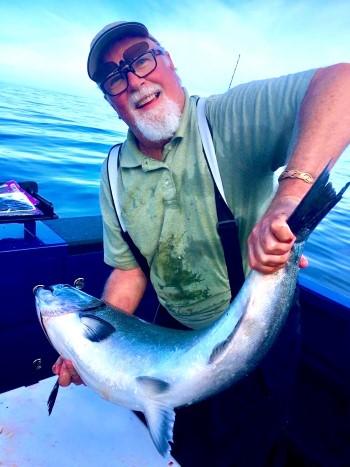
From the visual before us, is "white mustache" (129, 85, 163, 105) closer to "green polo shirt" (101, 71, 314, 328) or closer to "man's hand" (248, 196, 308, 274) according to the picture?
"green polo shirt" (101, 71, 314, 328)

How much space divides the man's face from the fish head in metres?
1.13

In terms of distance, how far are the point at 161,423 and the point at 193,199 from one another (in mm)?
1230

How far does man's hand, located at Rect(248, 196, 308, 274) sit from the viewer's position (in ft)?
3.86

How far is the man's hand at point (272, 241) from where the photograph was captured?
118 centimetres

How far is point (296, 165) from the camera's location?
150 cm

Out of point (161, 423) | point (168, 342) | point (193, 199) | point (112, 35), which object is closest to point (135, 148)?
point (193, 199)

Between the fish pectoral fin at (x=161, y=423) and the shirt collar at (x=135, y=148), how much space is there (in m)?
1.47

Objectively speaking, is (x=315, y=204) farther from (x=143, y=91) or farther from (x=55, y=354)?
(x=55, y=354)

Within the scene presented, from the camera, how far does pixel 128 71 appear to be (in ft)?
7.66

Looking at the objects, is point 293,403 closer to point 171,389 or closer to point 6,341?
point 171,389

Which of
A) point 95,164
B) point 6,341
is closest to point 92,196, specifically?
point 95,164

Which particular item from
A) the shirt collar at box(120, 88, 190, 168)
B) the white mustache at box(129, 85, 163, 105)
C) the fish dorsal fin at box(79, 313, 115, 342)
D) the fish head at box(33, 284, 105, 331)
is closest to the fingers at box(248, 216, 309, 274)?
the fish dorsal fin at box(79, 313, 115, 342)

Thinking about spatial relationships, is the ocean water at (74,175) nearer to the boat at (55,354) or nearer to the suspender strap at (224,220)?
the boat at (55,354)

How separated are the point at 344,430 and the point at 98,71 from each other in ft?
9.86
